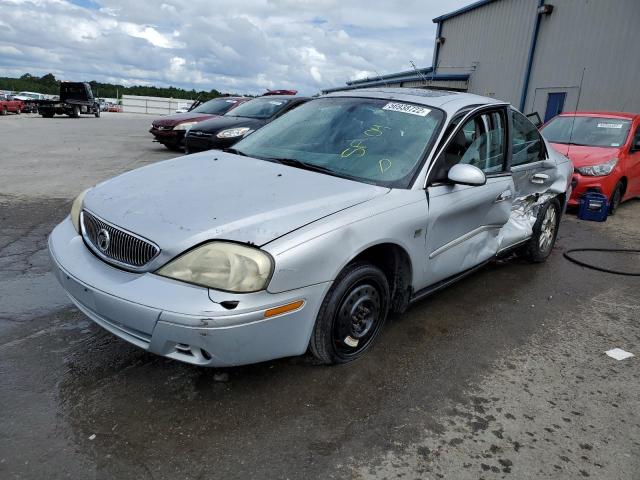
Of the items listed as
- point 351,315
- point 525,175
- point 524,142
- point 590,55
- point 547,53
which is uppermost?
point 547,53

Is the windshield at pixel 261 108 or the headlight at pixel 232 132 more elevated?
the windshield at pixel 261 108

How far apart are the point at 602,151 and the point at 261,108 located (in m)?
6.71

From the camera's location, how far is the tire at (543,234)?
190 inches

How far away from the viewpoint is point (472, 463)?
2197 millimetres

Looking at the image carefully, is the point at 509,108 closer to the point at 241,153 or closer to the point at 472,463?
the point at 241,153

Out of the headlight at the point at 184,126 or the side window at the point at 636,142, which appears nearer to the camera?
the side window at the point at 636,142

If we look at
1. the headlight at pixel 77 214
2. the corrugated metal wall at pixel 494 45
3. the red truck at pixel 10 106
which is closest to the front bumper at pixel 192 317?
the headlight at pixel 77 214

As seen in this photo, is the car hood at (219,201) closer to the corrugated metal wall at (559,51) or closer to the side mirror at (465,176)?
the side mirror at (465,176)

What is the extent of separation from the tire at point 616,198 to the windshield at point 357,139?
577cm

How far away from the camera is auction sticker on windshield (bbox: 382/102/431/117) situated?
136 inches

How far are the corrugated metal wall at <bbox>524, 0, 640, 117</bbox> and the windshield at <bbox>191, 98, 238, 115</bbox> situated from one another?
9308mm

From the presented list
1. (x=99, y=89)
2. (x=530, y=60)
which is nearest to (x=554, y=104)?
(x=530, y=60)

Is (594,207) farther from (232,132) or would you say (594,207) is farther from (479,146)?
(232,132)

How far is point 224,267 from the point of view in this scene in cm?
227
